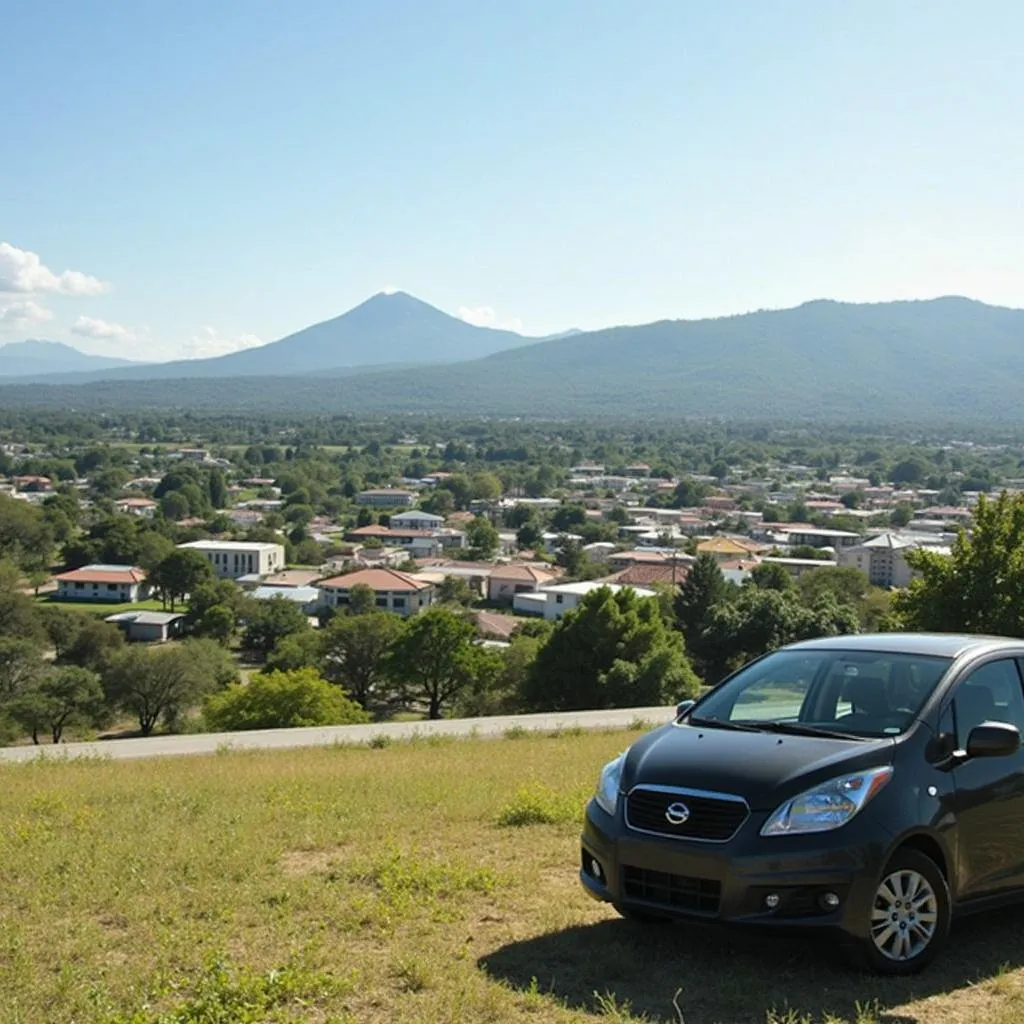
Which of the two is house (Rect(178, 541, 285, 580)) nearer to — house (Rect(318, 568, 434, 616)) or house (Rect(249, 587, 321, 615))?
house (Rect(249, 587, 321, 615))

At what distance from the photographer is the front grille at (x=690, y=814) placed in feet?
16.1

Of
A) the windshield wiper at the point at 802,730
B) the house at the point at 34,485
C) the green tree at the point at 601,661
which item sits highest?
the windshield wiper at the point at 802,730

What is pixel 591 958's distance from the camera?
5.09m

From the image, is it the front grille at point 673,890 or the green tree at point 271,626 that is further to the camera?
the green tree at point 271,626

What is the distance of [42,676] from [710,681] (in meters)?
18.3

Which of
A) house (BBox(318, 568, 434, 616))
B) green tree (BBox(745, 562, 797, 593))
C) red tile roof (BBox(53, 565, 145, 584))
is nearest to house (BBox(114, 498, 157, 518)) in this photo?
red tile roof (BBox(53, 565, 145, 584))

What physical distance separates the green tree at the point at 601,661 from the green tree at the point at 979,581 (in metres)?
6.21

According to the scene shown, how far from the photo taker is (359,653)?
38969 mm

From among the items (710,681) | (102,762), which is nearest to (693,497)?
(710,681)

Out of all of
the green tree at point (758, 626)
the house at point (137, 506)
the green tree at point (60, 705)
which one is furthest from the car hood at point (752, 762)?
the house at point (137, 506)

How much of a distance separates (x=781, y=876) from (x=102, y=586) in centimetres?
6382

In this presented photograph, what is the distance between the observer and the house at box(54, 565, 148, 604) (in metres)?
64.3

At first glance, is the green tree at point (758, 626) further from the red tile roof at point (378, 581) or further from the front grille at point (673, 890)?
the front grille at point (673, 890)

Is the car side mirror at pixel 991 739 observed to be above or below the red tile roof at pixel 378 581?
above
